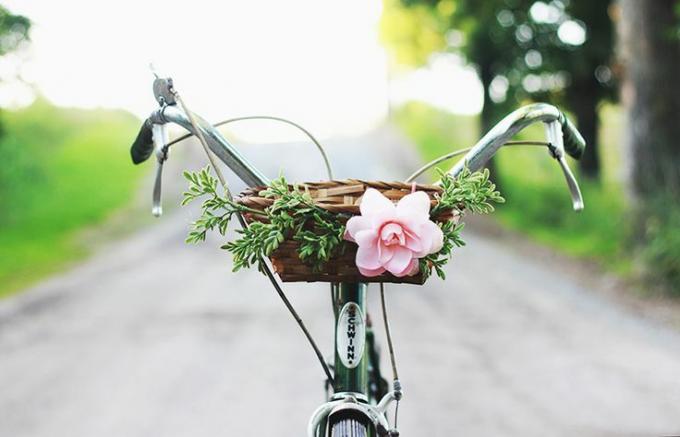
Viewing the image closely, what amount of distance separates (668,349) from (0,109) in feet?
38.4

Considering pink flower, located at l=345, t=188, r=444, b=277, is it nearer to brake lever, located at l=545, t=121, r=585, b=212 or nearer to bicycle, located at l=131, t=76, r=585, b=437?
bicycle, located at l=131, t=76, r=585, b=437

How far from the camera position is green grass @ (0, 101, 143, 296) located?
13562 mm

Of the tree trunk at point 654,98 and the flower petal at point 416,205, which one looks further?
the tree trunk at point 654,98

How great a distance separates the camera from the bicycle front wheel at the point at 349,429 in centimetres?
193

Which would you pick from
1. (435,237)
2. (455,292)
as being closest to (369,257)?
(435,237)

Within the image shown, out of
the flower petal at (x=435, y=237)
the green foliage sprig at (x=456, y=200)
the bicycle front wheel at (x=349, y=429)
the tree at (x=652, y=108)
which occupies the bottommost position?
the bicycle front wheel at (x=349, y=429)

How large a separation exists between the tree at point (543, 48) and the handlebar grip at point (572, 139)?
14.1 meters

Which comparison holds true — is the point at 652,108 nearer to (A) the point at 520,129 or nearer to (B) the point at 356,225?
(A) the point at 520,129

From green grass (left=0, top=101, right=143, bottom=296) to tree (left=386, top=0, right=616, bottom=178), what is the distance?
8221mm

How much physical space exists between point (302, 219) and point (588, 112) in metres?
16.4

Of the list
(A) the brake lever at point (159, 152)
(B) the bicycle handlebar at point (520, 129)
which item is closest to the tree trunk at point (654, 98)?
(B) the bicycle handlebar at point (520, 129)

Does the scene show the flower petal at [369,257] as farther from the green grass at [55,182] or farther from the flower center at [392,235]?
the green grass at [55,182]

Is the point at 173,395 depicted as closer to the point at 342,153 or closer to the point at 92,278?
the point at 92,278

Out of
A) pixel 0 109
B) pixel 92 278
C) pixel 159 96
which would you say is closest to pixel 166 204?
pixel 0 109
